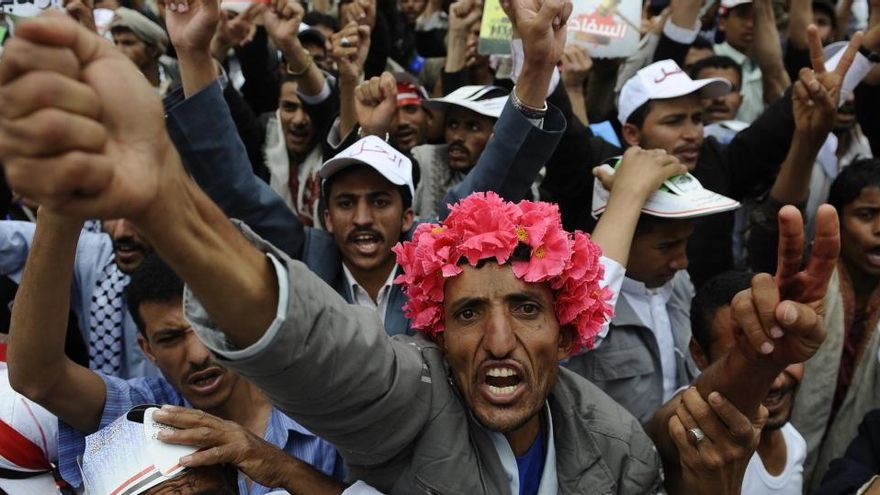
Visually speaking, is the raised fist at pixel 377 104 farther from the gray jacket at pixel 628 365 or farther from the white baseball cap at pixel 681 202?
the gray jacket at pixel 628 365

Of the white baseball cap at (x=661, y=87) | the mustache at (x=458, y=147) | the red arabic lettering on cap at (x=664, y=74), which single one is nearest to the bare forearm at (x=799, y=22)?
the white baseball cap at (x=661, y=87)

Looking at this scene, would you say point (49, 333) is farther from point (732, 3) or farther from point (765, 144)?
point (732, 3)

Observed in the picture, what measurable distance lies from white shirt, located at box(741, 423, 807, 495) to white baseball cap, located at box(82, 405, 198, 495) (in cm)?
179

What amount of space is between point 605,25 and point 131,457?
3.45 metres

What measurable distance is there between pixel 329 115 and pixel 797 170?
2.29m

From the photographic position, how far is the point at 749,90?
688 cm

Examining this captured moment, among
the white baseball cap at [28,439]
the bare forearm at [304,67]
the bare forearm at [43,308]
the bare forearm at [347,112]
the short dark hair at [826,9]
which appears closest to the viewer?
the bare forearm at [43,308]

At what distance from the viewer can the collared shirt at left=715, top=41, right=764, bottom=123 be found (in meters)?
6.81

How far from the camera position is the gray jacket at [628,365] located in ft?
10.4

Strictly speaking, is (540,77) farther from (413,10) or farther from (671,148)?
(413,10)

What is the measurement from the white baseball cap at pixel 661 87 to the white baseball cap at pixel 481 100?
0.59m

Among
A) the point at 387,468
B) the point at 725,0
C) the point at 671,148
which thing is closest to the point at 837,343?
the point at 671,148

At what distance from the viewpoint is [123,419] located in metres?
2.27

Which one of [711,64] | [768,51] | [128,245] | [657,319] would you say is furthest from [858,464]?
[711,64]
